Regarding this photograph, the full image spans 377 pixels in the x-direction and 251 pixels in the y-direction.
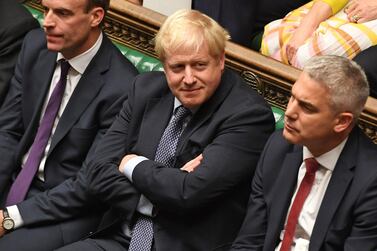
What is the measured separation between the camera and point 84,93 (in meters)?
2.78

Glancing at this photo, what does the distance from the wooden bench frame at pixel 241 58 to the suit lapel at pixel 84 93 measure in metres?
0.29

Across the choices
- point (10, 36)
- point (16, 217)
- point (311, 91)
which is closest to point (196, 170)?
point (311, 91)

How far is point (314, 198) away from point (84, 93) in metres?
0.85

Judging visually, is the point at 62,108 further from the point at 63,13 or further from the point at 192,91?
the point at 192,91

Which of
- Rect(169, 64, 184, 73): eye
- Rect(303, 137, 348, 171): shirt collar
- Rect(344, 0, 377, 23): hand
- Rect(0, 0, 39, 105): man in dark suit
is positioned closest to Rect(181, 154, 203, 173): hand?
Rect(169, 64, 184, 73): eye

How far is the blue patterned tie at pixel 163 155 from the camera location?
250cm

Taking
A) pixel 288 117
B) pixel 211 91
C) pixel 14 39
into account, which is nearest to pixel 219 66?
pixel 211 91

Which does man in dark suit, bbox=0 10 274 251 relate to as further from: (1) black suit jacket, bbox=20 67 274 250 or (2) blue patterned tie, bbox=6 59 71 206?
(2) blue patterned tie, bbox=6 59 71 206

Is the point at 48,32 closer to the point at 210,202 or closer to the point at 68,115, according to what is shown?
the point at 68,115

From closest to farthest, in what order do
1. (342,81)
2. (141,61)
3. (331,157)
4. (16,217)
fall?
(342,81), (331,157), (16,217), (141,61)

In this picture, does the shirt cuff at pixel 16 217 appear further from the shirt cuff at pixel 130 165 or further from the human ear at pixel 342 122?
the human ear at pixel 342 122

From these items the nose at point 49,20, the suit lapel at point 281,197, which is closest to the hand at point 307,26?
the suit lapel at point 281,197

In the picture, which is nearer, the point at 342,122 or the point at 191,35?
the point at 342,122

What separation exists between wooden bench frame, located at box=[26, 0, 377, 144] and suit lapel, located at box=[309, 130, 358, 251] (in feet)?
1.11
